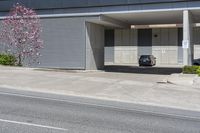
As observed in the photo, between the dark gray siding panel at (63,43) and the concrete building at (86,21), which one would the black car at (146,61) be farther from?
the dark gray siding panel at (63,43)

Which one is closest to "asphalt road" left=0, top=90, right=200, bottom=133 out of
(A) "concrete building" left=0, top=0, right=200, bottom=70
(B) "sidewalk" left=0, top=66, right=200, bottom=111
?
(B) "sidewalk" left=0, top=66, right=200, bottom=111

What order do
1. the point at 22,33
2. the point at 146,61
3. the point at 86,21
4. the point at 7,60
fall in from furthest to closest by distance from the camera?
the point at 146,61 < the point at 86,21 < the point at 22,33 < the point at 7,60

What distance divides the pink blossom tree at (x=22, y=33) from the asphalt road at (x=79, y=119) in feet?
53.6

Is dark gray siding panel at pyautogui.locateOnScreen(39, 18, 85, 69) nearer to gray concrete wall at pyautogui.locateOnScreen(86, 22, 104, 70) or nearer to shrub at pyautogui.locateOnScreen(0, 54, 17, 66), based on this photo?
gray concrete wall at pyautogui.locateOnScreen(86, 22, 104, 70)

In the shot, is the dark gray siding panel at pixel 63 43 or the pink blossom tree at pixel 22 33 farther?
the dark gray siding panel at pixel 63 43

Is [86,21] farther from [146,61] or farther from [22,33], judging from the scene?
[146,61]

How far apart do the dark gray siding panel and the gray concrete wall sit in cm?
49

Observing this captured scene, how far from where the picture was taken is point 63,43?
33.4 metres

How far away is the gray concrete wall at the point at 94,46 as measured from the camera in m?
33.2

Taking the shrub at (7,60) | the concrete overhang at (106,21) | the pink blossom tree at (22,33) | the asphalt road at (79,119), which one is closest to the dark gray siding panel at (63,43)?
the pink blossom tree at (22,33)

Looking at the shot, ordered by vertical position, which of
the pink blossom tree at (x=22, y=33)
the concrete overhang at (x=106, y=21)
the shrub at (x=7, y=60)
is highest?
the concrete overhang at (x=106, y=21)

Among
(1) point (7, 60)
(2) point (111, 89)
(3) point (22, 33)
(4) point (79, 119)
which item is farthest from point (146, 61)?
(4) point (79, 119)

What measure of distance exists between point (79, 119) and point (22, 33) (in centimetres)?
2006

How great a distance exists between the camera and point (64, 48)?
3338 centimetres
